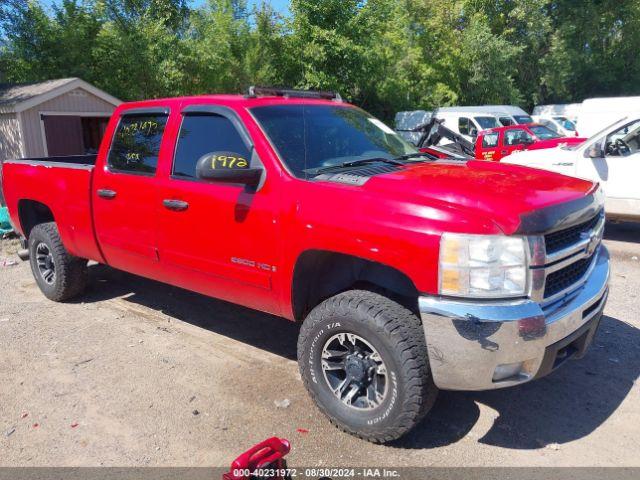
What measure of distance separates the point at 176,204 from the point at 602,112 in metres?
15.4

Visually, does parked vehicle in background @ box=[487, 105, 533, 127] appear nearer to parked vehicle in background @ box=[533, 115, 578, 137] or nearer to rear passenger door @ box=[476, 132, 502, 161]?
parked vehicle in background @ box=[533, 115, 578, 137]

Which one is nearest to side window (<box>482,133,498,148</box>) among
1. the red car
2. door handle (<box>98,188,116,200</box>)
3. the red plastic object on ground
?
the red car

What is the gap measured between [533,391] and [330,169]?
209cm

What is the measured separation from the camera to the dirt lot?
320 cm

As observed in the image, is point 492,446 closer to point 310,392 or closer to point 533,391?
point 533,391

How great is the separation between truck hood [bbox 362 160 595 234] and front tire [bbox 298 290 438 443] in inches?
25.0

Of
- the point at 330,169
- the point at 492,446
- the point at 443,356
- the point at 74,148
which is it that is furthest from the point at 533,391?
the point at 74,148

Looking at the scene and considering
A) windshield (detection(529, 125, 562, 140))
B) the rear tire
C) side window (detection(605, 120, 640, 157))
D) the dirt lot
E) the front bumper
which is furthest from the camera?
windshield (detection(529, 125, 562, 140))

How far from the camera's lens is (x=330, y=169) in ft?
12.0

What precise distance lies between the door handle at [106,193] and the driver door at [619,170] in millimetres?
6590

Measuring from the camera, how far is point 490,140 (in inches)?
612

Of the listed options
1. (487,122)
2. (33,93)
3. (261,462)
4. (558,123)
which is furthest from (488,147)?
(261,462)

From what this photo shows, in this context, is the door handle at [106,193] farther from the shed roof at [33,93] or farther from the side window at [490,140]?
the side window at [490,140]

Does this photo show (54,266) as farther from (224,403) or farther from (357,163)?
(357,163)
